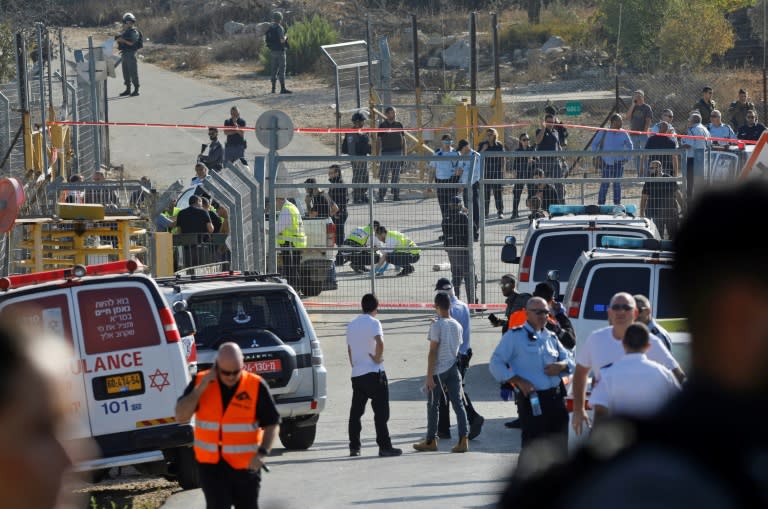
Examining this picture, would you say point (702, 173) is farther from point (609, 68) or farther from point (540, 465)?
point (609, 68)

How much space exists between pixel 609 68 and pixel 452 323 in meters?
29.8

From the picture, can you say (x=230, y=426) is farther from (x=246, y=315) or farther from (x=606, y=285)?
(x=606, y=285)

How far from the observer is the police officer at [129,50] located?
37.2 meters

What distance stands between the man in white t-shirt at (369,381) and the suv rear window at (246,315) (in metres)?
0.58

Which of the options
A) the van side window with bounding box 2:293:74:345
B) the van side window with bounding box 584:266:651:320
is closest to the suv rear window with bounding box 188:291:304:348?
the van side window with bounding box 2:293:74:345

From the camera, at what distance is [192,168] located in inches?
1326

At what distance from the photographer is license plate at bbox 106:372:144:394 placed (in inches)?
417

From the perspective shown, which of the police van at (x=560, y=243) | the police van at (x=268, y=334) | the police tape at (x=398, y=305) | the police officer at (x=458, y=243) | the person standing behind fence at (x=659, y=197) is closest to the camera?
the police van at (x=268, y=334)

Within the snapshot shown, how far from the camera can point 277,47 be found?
1556 inches

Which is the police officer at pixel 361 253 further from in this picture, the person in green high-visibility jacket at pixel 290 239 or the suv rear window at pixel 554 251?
the suv rear window at pixel 554 251

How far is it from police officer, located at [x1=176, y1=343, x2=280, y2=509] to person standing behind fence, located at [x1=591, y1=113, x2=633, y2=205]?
39.5 feet

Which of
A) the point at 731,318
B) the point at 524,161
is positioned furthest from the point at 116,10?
the point at 731,318

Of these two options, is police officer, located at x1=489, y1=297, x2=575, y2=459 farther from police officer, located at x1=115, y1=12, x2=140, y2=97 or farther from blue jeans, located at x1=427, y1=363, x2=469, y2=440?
police officer, located at x1=115, y1=12, x2=140, y2=97

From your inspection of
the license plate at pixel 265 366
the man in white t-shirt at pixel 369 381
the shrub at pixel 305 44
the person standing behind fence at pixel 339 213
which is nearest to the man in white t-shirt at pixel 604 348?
the man in white t-shirt at pixel 369 381
